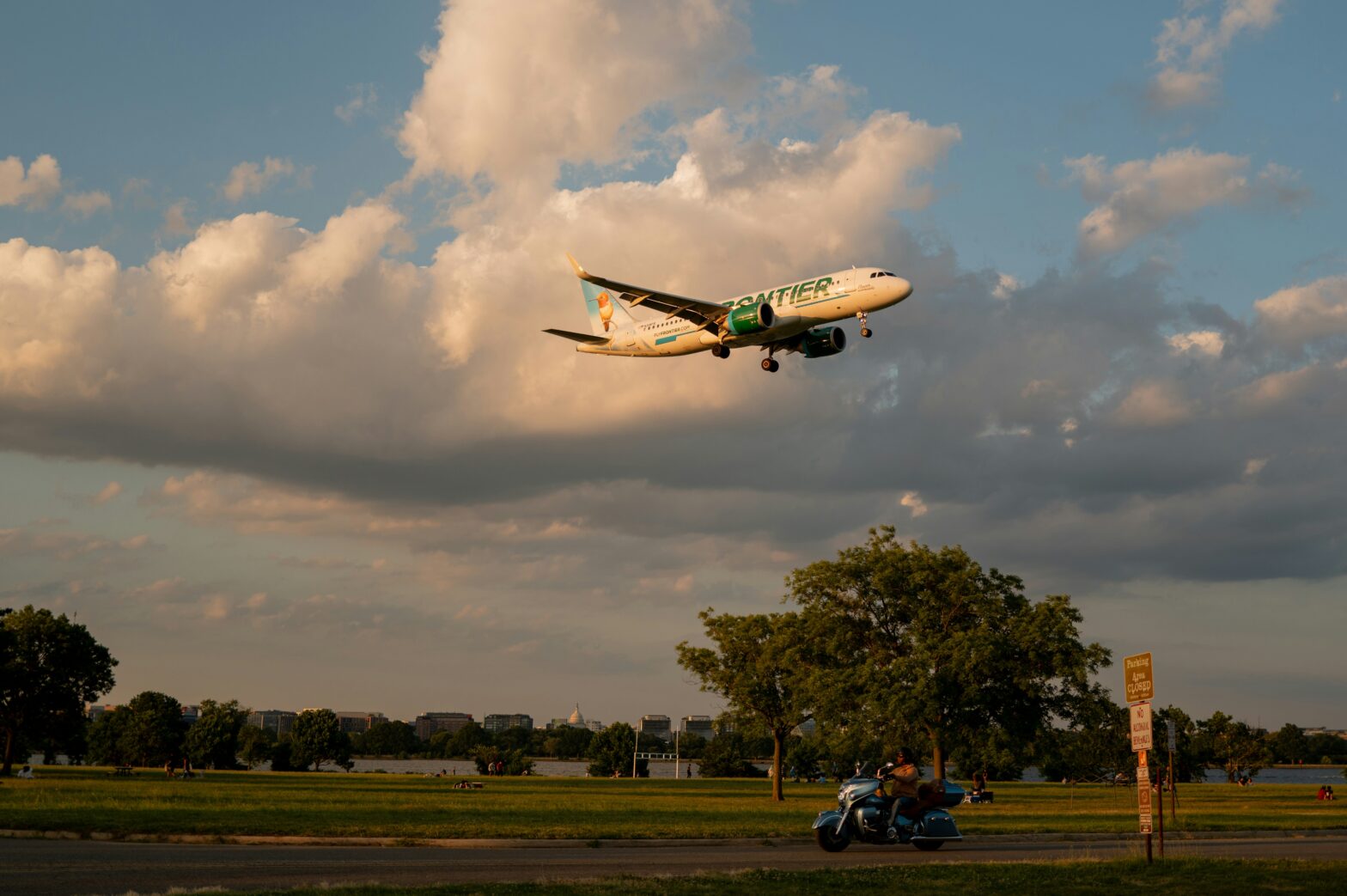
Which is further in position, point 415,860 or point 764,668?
point 764,668

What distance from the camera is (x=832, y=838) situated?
64.1 ft

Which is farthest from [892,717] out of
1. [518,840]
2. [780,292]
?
[518,840]

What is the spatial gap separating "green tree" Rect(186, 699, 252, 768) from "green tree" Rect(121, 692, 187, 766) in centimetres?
118

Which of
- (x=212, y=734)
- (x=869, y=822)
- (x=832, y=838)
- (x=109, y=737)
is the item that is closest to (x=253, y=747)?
(x=109, y=737)

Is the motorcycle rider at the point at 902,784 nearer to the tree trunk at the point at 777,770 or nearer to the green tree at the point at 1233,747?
the tree trunk at the point at 777,770

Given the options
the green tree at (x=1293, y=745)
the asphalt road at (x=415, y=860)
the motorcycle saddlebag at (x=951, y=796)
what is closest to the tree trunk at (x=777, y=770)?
the asphalt road at (x=415, y=860)

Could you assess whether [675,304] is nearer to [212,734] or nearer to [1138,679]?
[1138,679]

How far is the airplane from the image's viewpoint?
1683 inches

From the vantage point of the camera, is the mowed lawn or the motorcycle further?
the mowed lawn

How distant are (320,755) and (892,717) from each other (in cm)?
8068

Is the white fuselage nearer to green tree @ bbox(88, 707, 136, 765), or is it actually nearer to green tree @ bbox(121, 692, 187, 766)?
green tree @ bbox(121, 692, 187, 766)

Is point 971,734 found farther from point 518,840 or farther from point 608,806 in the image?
point 518,840

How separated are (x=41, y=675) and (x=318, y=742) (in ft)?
168

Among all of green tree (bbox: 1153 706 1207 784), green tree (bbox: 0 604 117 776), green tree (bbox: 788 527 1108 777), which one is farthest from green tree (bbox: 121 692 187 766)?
green tree (bbox: 1153 706 1207 784)
